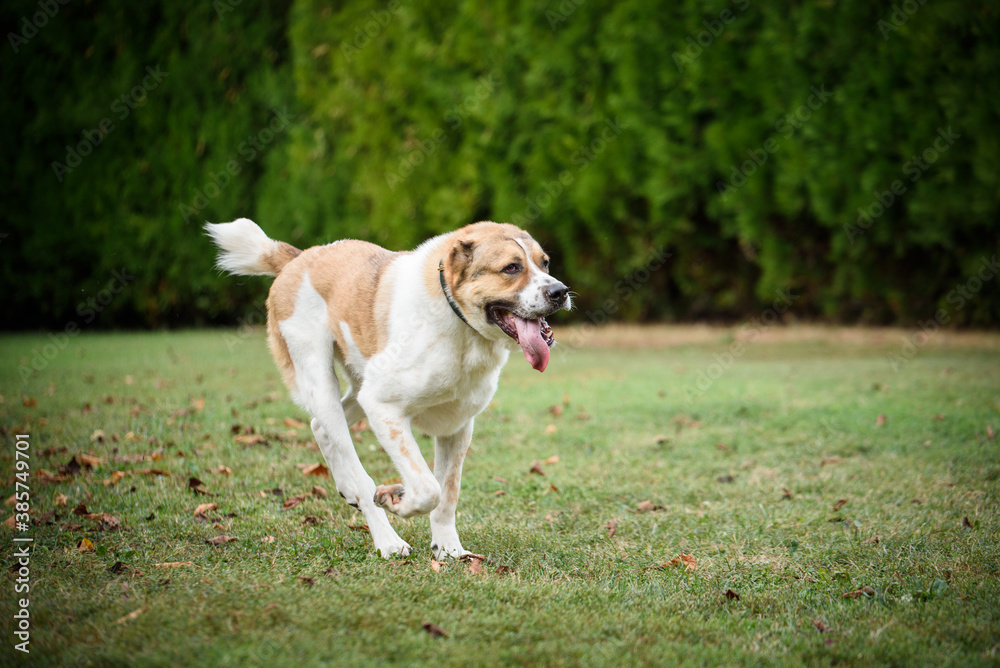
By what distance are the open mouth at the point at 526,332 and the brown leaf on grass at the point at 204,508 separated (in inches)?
75.3

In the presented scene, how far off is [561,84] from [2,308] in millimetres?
10573

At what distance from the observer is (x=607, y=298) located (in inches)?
545

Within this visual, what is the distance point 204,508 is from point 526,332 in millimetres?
2046

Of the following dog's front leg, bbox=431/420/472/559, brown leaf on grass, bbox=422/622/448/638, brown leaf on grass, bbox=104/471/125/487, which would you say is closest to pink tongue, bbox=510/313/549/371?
dog's front leg, bbox=431/420/472/559

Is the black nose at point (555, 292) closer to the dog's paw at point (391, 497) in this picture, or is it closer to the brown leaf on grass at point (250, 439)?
the dog's paw at point (391, 497)

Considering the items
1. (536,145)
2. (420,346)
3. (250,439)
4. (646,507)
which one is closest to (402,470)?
(420,346)

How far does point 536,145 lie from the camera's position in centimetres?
1272

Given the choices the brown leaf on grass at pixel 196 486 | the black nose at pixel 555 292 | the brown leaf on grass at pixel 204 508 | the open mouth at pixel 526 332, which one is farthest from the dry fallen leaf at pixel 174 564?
the black nose at pixel 555 292

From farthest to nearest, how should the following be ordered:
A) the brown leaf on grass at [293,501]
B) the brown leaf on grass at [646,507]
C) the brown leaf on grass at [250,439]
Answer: the brown leaf on grass at [250,439] → the brown leaf on grass at [646,507] → the brown leaf on grass at [293,501]

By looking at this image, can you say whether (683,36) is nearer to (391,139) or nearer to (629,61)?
(629,61)

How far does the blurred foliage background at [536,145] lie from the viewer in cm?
1062

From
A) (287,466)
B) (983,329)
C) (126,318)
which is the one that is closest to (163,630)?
(287,466)

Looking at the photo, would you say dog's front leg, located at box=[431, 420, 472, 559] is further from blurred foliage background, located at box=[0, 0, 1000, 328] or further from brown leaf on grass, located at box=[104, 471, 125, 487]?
blurred foliage background, located at box=[0, 0, 1000, 328]

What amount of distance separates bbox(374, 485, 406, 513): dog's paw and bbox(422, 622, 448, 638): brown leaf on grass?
0.88 metres
